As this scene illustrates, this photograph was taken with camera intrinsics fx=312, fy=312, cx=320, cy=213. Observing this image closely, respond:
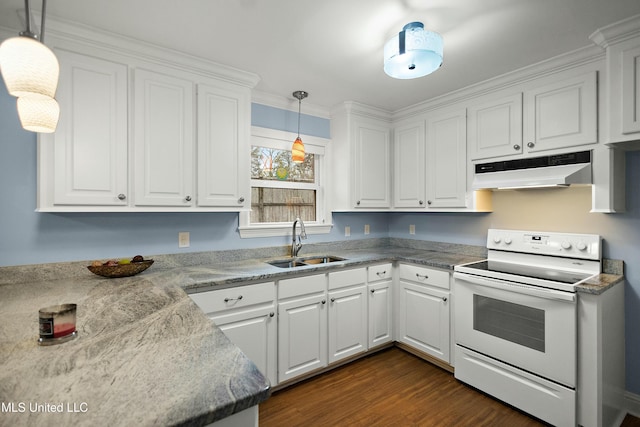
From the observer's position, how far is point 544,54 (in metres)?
2.12

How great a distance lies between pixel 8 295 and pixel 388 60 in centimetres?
232

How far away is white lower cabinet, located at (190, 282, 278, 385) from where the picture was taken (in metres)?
2.00

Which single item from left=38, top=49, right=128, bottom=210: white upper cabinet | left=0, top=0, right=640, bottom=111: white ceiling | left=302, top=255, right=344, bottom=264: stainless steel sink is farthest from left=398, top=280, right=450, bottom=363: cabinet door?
left=38, top=49, right=128, bottom=210: white upper cabinet

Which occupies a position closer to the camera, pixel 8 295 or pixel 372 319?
pixel 8 295

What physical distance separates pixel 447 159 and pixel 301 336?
2009mm

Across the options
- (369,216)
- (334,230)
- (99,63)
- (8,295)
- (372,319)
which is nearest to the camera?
(8,295)

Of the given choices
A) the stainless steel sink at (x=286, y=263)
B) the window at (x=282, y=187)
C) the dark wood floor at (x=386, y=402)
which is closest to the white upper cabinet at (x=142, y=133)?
the window at (x=282, y=187)

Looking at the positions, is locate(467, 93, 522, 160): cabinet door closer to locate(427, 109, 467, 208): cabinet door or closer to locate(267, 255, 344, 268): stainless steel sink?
locate(427, 109, 467, 208): cabinet door

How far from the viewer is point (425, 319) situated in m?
2.72

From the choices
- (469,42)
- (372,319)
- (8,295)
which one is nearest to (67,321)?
(8,295)

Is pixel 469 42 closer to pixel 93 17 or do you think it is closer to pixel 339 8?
pixel 339 8

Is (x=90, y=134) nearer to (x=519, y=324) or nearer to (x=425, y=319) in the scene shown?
(x=425, y=319)

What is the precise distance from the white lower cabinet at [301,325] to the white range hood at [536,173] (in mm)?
1559

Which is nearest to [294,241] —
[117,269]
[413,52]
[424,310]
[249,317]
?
[249,317]
